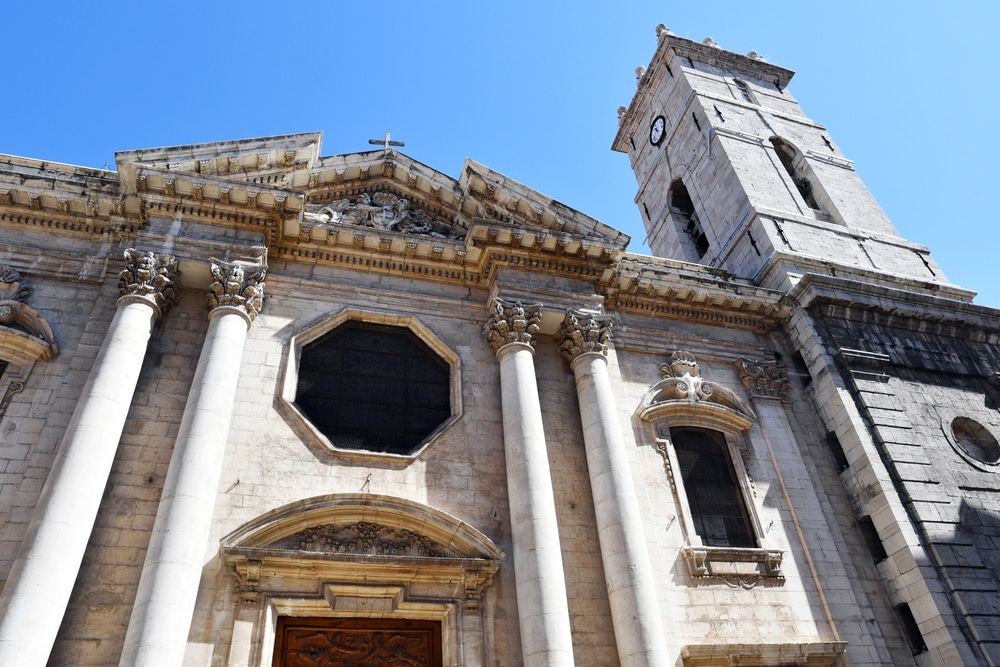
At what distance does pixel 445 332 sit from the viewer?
12414 millimetres

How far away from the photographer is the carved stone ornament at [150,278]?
34.3 ft

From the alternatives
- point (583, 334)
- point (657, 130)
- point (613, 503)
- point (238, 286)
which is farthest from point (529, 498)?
point (657, 130)

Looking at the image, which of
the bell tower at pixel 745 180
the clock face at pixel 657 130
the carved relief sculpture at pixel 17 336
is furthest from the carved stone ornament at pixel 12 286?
the clock face at pixel 657 130

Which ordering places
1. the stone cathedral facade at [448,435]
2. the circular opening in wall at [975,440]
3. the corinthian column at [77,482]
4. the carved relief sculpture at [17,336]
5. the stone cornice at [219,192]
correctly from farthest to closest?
1. the circular opening in wall at [975,440]
2. the stone cornice at [219,192]
3. the carved relief sculpture at [17,336]
4. the stone cathedral facade at [448,435]
5. the corinthian column at [77,482]

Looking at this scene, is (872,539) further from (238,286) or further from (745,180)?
(238,286)

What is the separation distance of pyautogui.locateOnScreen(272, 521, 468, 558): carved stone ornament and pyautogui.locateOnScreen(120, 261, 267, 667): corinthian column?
1.15 metres

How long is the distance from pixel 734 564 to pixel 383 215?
8860mm

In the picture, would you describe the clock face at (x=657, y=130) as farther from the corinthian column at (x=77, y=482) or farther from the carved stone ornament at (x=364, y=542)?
the carved stone ornament at (x=364, y=542)

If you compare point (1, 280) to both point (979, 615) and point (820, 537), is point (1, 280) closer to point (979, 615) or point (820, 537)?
point (820, 537)

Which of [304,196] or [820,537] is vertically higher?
[304,196]

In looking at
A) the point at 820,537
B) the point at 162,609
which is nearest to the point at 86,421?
the point at 162,609

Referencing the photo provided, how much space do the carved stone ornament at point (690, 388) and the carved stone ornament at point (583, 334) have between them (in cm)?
139

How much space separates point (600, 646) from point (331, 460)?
4.61 m

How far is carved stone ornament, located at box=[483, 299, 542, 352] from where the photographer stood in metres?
12.1
